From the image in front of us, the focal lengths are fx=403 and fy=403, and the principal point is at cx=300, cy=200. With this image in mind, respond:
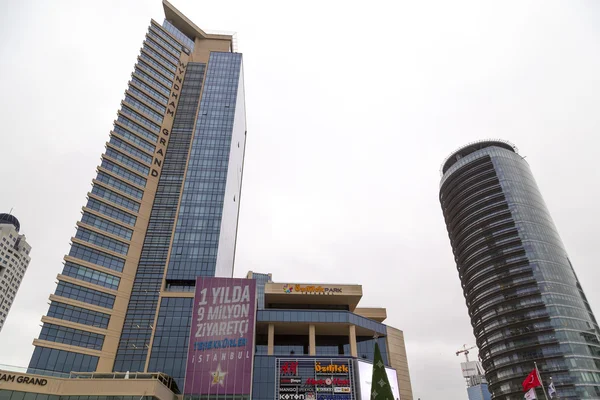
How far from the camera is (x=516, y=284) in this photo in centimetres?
16362

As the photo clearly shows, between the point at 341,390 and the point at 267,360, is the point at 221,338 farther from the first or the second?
the point at 341,390

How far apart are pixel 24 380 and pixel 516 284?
542ft

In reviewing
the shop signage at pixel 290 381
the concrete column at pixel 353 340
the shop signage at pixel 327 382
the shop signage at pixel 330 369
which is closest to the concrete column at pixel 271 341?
the shop signage at pixel 290 381

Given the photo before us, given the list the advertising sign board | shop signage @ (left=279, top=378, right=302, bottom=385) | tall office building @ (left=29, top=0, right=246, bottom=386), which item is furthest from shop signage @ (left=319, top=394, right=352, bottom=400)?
tall office building @ (left=29, top=0, right=246, bottom=386)

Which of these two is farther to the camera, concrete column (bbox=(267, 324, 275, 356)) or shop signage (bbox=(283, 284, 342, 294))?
shop signage (bbox=(283, 284, 342, 294))

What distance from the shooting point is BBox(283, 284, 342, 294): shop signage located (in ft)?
327

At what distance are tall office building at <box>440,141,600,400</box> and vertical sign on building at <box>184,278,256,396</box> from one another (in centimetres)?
11965

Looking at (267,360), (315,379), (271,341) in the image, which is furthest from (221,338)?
(315,379)

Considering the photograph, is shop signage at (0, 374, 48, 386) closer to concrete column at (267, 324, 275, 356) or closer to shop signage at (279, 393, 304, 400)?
concrete column at (267, 324, 275, 356)

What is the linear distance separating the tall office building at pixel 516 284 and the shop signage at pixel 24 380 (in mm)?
152263

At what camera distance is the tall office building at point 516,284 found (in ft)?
484

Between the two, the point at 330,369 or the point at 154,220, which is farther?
the point at 154,220

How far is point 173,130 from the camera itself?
12644 cm

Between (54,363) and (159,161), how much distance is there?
58240 millimetres
